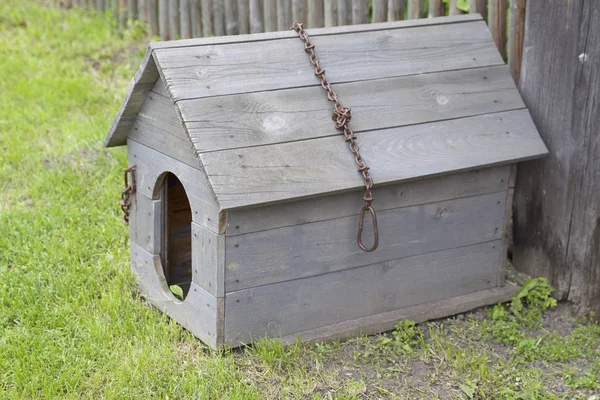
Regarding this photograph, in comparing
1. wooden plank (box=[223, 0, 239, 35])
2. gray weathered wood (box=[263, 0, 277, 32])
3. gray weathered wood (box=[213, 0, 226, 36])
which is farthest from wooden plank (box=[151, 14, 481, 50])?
gray weathered wood (box=[213, 0, 226, 36])

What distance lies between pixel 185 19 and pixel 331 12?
1.97 meters

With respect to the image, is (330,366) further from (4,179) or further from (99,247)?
(4,179)

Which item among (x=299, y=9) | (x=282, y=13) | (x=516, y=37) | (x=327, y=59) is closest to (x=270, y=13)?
(x=282, y=13)

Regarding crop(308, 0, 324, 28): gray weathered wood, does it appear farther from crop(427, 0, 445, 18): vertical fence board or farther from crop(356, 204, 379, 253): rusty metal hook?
crop(356, 204, 379, 253): rusty metal hook

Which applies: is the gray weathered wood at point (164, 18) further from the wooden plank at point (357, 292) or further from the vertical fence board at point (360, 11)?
the wooden plank at point (357, 292)

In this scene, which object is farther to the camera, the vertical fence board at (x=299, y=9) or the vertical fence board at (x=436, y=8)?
the vertical fence board at (x=299, y=9)

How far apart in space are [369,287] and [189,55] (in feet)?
4.38

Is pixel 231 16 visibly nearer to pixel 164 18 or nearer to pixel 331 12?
pixel 164 18

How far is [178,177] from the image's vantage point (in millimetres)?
3688

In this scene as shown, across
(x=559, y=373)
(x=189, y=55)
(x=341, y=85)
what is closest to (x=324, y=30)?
(x=341, y=85)

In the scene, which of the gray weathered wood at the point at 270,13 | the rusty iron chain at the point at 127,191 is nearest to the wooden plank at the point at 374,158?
the rusty iron chain at the point at 127,191

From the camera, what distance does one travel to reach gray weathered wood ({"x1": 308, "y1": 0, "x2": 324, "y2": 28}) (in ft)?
19.1

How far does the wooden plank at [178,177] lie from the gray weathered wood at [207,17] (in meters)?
3.09

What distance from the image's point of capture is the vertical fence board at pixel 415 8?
16.3 feet
